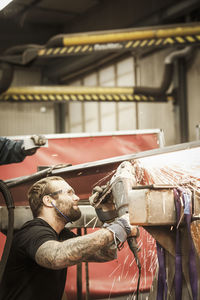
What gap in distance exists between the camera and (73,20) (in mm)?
9922

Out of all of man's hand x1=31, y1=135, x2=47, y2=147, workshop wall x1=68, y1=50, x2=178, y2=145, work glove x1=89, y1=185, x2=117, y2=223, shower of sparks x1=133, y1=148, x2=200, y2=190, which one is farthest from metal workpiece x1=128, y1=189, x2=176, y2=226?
workshop wall x1=68, y1=50, x2=178, y2=145

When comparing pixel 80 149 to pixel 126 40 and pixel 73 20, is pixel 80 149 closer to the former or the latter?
pixel 126 40

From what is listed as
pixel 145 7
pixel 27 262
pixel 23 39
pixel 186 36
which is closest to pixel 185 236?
pixel 27 262

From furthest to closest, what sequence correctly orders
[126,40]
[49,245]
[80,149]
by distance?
[126,40], [80,149], [49,245]

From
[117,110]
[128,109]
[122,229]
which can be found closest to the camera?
[122,229]

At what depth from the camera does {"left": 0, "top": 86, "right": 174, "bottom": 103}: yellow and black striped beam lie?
22.8ft

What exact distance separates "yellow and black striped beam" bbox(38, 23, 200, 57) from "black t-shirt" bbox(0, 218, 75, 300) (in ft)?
13.9

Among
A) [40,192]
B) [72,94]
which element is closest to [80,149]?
[40,192]

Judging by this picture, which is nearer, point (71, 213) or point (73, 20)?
point (71, 213)

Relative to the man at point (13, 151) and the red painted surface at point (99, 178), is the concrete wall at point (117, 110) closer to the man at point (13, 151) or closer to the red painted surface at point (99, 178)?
the red painted surface at point (99, 178)

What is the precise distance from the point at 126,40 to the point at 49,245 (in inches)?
179

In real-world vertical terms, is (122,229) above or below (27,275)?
above

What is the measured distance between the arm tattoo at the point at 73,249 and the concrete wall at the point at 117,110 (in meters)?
5.28

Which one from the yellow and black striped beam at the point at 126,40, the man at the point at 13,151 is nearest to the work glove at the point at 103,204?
the man at the point at 13,151
